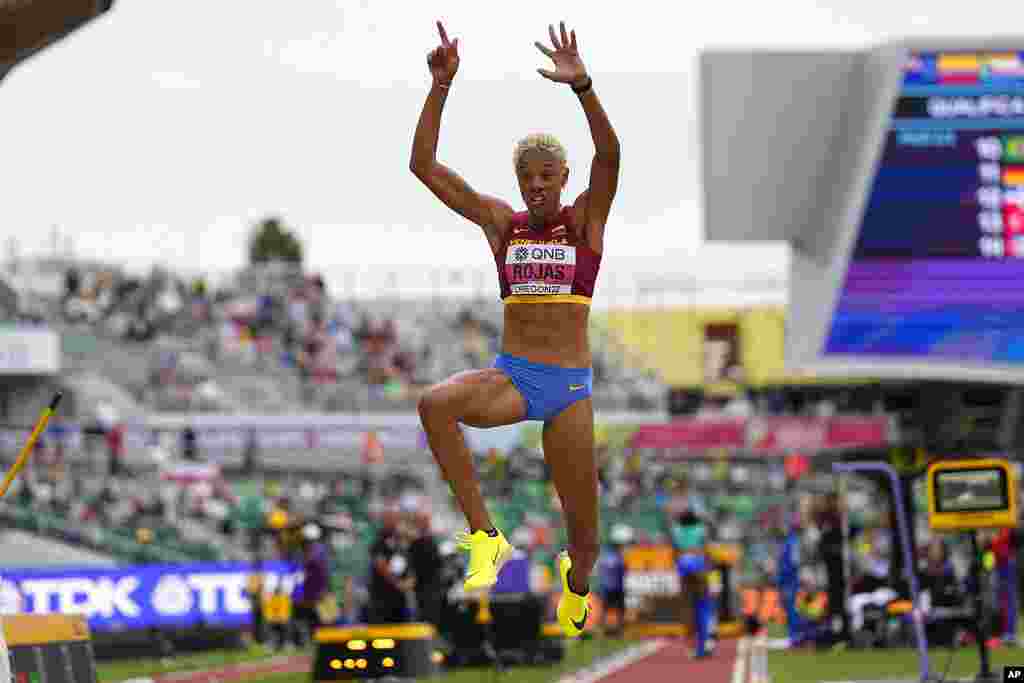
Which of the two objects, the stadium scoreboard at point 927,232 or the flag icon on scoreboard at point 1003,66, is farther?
the flag icon on scoreboard at point 1003,66

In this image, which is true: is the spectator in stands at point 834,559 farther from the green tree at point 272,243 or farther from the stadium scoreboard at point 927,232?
the green tree at point 272,243

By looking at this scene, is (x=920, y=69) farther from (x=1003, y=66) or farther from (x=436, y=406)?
(x=436, y=406)

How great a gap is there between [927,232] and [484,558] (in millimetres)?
20318

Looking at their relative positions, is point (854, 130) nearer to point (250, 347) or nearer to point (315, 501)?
point (315, 501)

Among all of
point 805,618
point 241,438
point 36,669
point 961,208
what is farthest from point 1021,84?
point 36,669

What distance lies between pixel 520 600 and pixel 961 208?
1110 cm

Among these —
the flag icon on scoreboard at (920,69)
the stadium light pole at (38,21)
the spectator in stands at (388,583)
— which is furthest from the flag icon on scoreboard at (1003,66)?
the stadium light pole at (38,21)

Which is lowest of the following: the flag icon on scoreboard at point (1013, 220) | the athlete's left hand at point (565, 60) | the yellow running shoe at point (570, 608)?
the yellow running shoe at point (570, 608)

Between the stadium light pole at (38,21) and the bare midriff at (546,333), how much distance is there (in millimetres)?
2100

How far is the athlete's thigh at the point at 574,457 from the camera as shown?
790 cm

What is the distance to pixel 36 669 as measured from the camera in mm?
9828

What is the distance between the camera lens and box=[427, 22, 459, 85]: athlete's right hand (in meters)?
7.73

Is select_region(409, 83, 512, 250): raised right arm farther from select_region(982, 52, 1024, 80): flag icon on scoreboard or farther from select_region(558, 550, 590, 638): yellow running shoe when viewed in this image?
select_region(982, 52, 1024, 80): flag icon on scoreboard

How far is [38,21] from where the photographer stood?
6715 millimetres
